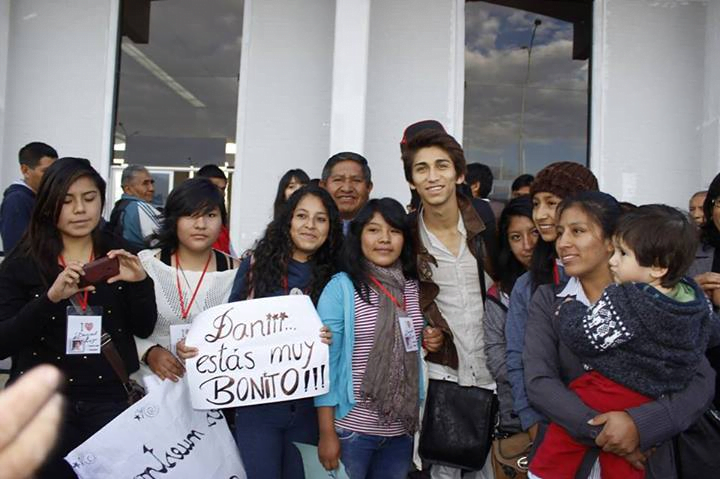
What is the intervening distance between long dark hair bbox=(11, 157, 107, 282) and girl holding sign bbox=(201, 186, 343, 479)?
0.74m

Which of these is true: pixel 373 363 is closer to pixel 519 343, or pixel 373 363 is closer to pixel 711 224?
pixel 519 343

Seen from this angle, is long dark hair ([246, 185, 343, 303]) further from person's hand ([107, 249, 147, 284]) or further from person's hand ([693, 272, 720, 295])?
person's hand ([693, 272, 720, 295])

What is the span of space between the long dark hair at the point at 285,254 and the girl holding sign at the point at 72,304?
527 millimetres

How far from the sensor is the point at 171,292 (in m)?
3.03

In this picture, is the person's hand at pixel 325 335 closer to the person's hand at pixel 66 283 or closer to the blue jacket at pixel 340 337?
the blue jacket at pixel 340 337

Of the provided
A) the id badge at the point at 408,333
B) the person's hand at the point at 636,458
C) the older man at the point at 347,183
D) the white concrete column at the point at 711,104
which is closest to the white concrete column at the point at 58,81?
the older man at the point at 347,183

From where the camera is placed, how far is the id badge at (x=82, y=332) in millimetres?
2562

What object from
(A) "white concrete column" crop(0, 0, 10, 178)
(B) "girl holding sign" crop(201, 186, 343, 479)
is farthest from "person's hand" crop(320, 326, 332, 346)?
(A) "white concrete column" crop(0, 0, 10, 178)

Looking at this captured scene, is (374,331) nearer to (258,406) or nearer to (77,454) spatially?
(258,406)

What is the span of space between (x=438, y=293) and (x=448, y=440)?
0.71 metres

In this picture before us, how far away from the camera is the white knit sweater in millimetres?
3004

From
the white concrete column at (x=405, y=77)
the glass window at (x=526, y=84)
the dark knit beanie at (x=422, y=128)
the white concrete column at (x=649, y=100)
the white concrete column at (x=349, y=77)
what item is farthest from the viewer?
the glass window at (x=526, y=84)

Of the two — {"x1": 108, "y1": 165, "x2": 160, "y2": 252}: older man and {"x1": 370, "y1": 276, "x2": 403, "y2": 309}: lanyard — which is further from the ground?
{"x1": 108, "y1": 165, "x2": 160, "y2": 252}: older man

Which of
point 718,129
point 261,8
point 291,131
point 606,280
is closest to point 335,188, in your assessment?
point 606,280
